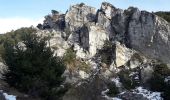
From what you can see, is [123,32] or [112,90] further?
[123,32]

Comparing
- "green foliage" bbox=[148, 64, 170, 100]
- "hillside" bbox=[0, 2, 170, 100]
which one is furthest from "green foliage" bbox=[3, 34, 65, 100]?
"green foliage" bbox=[148, 64, 170, 100]

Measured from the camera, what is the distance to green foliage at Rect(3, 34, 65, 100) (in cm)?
2564

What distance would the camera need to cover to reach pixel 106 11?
106m

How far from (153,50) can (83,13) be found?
2118cm

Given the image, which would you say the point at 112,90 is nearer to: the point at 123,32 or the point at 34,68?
the point at 123,32

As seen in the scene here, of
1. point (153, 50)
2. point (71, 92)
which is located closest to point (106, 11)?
point (153, 50)

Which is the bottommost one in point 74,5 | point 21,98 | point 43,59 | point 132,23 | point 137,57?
point 21,98

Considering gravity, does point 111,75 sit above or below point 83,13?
below

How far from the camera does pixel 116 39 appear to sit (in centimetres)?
10288

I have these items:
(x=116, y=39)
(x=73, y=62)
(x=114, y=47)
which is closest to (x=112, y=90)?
(x=114, y=47)

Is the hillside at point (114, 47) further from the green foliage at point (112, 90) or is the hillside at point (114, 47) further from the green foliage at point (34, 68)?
the green foliage at point (34, 68)

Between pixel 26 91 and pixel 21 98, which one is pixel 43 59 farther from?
pixel 21 98

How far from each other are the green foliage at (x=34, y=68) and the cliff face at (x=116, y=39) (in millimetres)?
61085

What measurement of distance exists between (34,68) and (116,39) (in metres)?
77.4
